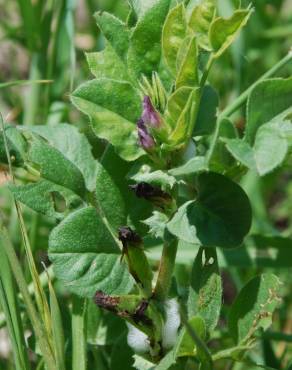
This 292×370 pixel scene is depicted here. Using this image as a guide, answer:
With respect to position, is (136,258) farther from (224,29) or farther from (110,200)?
(224,29)

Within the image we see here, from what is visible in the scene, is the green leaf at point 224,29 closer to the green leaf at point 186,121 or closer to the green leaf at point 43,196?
the green leaf at point 186,121

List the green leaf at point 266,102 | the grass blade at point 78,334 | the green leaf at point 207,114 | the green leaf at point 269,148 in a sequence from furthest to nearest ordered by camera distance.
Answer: the grass blade at point 78,334, the green leaf at point 207,114, the green leaf at point 266,102, the green leaf at point 269,148

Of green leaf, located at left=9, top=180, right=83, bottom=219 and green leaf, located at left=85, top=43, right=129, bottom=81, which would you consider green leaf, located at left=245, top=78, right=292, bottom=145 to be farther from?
green leaf, located at left=9, top=180, right=83, bottom=219

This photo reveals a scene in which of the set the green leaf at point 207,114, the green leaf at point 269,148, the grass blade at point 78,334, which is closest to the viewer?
the green leaf at point 269,148

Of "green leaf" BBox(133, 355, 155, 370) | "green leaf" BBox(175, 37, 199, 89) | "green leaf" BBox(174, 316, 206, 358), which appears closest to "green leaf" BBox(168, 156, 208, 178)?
"green leaf" BBox(175, 37, 199, 89)

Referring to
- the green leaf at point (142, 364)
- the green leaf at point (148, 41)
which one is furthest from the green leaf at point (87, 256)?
the green leaf at point (148, 41)

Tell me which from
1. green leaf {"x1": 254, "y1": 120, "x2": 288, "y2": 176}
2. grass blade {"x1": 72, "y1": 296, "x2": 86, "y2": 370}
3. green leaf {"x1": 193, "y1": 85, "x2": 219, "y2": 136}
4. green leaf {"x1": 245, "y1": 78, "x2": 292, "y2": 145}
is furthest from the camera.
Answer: grass blade {"x1": 72, "y1": 296, "x2": 86, "y2": 370}
